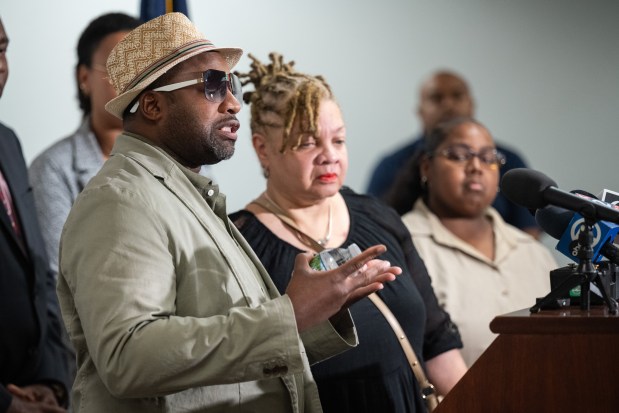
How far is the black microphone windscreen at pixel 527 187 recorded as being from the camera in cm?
201

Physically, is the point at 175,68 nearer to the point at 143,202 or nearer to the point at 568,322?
the point at 143,202

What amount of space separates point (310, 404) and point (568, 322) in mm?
603

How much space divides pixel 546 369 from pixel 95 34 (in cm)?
253

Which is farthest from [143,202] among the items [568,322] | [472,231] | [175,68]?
[472,231]

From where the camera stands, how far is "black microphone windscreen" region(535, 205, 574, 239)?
2148 millimetres

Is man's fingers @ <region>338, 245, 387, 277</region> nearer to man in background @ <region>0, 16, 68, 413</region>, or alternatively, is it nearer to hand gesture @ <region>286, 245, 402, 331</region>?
hand gesture @ <region>286, 245, 402, 331</region>

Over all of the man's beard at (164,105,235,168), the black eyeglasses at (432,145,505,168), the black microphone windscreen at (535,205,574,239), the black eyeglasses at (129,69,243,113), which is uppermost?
the black eyeglasses at (129,69,243,113)

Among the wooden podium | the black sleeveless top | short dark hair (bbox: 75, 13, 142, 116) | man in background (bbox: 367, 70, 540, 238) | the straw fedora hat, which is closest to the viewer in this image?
the wooden podium

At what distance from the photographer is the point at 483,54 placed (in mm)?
5766

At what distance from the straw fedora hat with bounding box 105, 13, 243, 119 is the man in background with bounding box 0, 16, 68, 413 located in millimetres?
1002

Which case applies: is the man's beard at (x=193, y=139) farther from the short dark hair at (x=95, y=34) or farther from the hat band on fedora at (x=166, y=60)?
the short dark hair at (x=95, y=34)

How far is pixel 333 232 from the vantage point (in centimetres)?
294

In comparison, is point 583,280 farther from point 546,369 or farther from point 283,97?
point 283,97

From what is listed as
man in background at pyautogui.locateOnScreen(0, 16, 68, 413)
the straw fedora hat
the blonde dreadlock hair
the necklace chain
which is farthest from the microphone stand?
man in background at pyautogui.locateOnScreen(0, 16, 68, 413)
